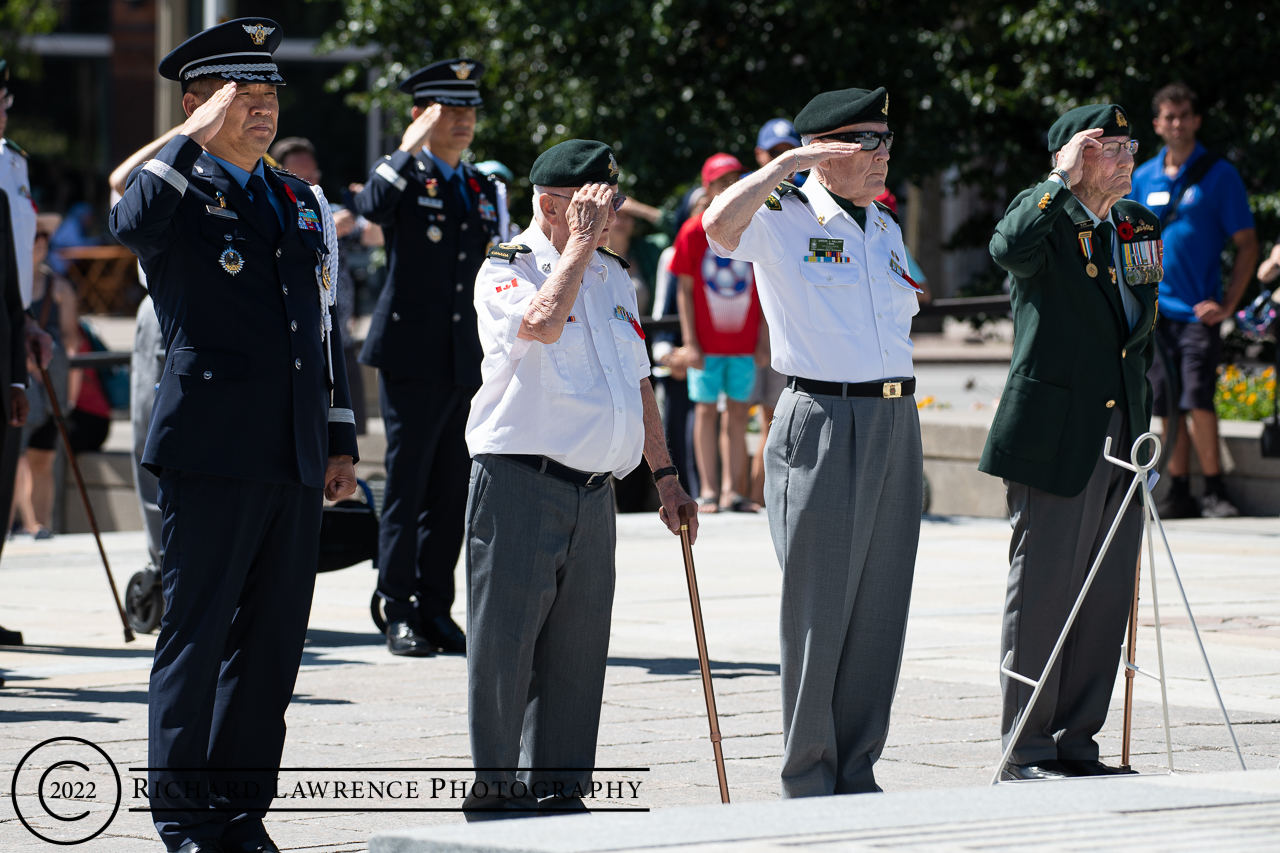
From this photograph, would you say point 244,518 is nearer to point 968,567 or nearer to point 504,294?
point 504,294

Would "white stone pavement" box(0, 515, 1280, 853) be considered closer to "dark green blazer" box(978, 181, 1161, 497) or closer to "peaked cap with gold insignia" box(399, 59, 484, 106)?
"dark green blazer" box(978, 181, 1161, 497)

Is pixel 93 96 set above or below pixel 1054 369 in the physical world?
above

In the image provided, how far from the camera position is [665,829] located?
3850 millimetres

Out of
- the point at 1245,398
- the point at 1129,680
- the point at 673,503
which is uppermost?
the point at 673,503

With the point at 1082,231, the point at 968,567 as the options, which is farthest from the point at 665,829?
the point at 968,567

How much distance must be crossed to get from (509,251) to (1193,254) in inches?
280

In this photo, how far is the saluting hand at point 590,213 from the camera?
479 centimetres

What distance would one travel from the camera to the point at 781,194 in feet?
17.3

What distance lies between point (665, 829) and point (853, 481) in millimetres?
1556

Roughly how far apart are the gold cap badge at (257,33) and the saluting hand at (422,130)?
2.84 metres

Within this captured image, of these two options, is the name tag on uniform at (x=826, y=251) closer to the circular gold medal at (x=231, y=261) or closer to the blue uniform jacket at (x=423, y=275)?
the circular gold medal at (x=231, y=261)

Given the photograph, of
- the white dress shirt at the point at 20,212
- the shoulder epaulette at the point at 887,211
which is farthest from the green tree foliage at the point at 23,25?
the shoulder epaulette at the point at 887,211

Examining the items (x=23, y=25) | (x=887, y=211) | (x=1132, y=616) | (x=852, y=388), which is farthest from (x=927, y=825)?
(x=23, y=25)

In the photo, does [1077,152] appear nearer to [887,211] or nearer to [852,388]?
[887,211]
